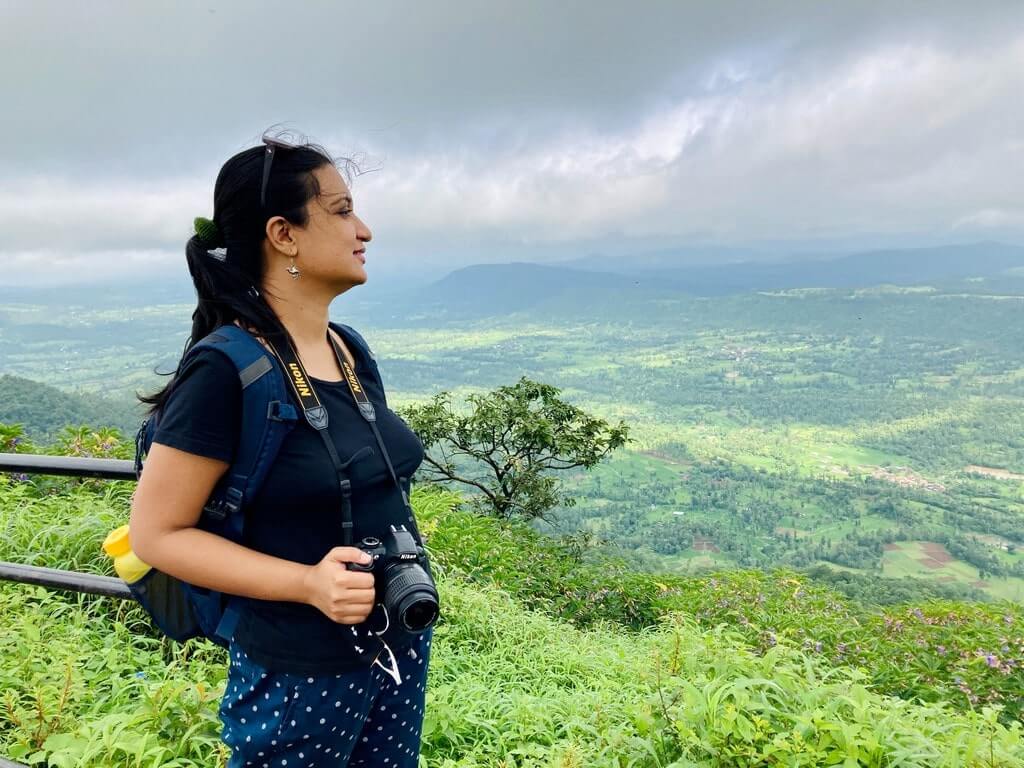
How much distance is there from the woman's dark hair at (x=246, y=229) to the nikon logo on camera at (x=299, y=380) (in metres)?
0.06

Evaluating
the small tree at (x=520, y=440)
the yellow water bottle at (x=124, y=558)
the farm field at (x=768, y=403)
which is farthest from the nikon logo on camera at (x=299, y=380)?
the small tree at (x=520, y=440)

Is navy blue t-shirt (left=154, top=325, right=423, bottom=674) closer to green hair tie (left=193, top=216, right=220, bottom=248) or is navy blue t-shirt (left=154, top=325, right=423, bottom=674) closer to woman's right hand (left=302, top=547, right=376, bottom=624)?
woman's right hand (left=302, top=547, right=376, bottom=624)

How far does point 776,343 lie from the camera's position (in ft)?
532

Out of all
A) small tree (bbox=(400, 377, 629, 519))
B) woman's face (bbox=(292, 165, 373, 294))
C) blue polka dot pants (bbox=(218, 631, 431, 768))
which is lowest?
small tree (bbox=(400, 377, 629, 519))

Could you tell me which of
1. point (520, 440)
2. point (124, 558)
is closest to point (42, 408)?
point (520, 440)

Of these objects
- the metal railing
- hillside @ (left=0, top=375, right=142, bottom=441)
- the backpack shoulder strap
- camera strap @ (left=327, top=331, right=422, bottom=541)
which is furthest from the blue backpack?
hillside @ (left=0, top=375, right=142, bottom=441)

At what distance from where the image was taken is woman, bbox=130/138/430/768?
99 centimetres

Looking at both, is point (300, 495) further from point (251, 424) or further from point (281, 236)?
point (281, 236)

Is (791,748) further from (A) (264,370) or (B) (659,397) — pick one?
(B) (659,397)

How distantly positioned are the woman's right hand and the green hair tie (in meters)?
0.65

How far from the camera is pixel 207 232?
119cm

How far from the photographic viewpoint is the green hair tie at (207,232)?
1.18 meters

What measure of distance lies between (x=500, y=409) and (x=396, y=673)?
892 centimetres

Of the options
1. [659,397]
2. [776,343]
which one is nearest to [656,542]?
[659,397]
